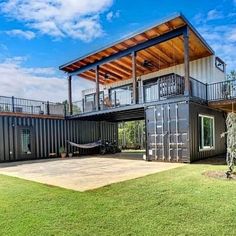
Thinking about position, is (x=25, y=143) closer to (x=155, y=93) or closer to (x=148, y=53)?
(x=155, y=93)

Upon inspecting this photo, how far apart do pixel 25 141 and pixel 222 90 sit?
10082mm

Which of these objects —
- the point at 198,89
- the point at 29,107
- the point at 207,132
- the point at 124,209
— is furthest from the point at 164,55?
the point at 124,209

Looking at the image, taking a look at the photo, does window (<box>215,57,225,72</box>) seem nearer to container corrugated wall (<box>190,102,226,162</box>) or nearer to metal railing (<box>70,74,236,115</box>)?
metal railing (<box>70,74,236,115</box>)

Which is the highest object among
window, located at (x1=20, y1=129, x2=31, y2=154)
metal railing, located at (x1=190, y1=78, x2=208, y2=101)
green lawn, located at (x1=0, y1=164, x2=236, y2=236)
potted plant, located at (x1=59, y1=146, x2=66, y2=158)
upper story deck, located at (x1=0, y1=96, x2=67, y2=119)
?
metal railing, located at (x1=190, y1=78, x2=208, y2=101)

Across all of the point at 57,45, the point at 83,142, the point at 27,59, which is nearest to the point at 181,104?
the point at 83,142

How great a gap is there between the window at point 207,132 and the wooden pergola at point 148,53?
7.31 feet

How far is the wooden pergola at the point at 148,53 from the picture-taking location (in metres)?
10.2

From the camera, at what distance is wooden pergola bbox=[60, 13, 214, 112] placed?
10.2 meters

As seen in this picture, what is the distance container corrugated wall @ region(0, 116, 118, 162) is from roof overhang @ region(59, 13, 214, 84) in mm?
3405

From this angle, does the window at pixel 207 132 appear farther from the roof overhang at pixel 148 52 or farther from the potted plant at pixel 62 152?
the potted plant at pixel 62 152

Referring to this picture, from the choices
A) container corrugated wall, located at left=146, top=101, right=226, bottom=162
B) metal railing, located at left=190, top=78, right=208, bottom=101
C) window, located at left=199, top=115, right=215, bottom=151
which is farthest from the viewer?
metal railing, located at left=190, top=78, right=208, bottom=101

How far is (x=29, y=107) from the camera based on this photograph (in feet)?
46.1

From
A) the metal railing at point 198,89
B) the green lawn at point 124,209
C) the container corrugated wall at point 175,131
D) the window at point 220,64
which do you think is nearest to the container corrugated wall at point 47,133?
the container corrugated wall at point 175,131

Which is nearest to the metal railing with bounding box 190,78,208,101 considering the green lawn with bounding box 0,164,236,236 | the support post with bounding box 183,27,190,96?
the support post with bounding box 183,27,190,96
